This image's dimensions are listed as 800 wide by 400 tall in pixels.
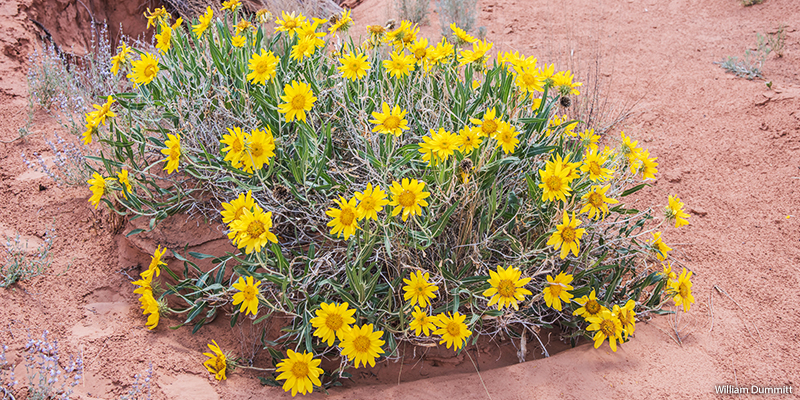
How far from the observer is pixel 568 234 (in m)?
1.66

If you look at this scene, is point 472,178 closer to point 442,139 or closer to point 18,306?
point 442,139

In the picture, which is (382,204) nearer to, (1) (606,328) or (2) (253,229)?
(2) (253,229)

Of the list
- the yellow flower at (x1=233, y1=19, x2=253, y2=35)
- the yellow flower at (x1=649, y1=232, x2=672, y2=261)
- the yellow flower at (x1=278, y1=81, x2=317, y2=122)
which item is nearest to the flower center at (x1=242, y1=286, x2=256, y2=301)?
the yellow flower at (x1=278, y1=81, x2=317, y2=122)

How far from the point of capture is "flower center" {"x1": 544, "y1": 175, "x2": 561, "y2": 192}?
1657mm

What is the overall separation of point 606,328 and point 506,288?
19.7 inches

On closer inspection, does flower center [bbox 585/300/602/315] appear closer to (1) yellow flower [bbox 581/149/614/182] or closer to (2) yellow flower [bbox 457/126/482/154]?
(1) yellow flower [bbox 581/149/614/182]

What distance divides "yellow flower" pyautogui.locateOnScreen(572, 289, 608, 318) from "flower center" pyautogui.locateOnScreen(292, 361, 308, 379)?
110 cm

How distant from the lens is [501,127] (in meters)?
1.69

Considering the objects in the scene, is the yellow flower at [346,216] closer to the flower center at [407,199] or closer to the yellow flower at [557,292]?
the flower center at [407,199]

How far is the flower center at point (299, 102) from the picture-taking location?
1.78 metres

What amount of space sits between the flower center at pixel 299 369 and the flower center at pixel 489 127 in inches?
42.0

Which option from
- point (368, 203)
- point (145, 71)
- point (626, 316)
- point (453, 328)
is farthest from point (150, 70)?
point (626, 316)

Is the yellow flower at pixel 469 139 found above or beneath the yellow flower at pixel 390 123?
beneath

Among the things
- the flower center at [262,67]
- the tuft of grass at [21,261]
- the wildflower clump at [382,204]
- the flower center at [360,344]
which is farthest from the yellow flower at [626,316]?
the tuft of grass at [21,261]
